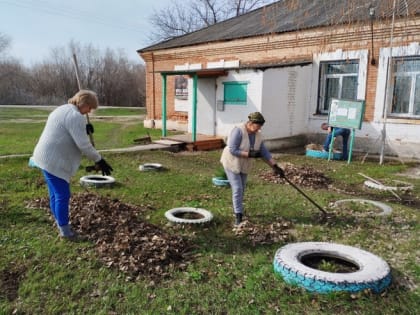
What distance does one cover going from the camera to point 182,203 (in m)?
5.88

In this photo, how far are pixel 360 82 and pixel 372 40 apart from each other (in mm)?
1304

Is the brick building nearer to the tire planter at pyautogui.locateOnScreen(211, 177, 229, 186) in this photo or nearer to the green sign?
the green sign

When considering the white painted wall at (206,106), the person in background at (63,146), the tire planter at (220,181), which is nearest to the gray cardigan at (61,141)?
the person in background at (63,146)

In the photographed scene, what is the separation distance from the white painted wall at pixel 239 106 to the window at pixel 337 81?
2.62m

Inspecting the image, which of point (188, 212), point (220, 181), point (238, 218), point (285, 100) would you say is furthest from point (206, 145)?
point (238, 218)

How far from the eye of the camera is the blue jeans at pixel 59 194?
3918 mm

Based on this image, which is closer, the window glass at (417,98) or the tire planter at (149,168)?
the tire planter at (149,168)

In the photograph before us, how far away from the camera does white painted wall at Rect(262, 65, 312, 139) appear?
11516 millimetres

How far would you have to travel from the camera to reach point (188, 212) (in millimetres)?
5305

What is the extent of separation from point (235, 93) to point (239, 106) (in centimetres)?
49

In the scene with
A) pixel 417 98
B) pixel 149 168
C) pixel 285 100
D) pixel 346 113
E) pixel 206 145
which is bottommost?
pixel 149 168

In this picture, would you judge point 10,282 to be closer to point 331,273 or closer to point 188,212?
point 188,212

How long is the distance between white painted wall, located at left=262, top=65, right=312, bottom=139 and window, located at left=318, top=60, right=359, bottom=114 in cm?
52

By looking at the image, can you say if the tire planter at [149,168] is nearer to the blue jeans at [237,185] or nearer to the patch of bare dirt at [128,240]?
the patch of bare dirt at [128,240]
